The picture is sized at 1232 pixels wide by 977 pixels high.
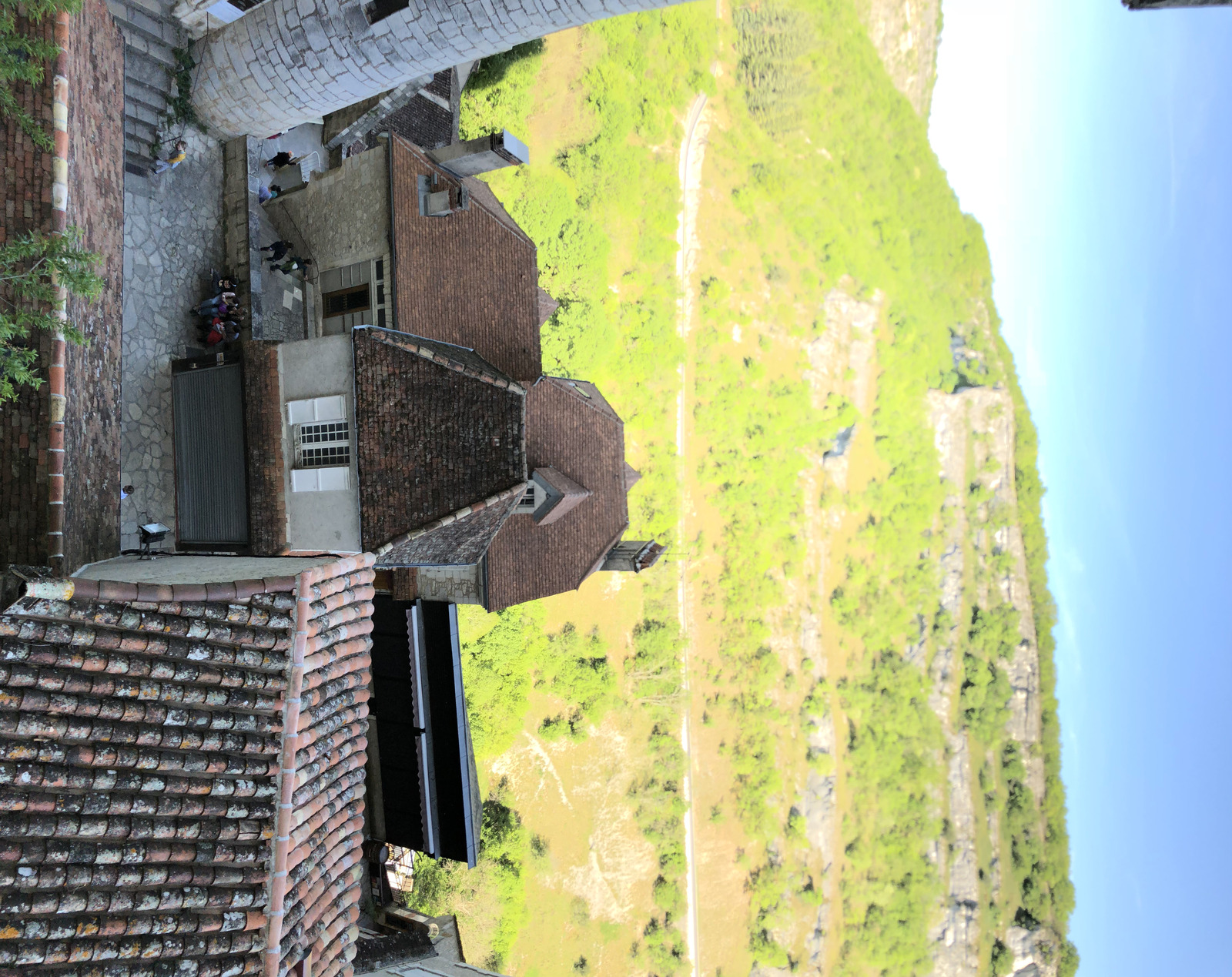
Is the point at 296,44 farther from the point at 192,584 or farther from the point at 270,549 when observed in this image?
the point at 192,584

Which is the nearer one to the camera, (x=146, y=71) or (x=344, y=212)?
(x=146, y=71)

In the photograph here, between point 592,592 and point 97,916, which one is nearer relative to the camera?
point 97,916

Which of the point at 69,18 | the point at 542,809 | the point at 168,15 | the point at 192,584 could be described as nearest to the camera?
the point at 192,584

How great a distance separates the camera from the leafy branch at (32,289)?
35.6 ft

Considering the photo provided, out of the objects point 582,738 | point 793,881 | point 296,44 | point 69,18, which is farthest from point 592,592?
point 69,18

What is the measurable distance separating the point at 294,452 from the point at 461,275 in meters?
6.20

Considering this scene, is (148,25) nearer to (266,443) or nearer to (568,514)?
(266,443)

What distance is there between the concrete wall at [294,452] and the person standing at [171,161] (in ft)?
19.5

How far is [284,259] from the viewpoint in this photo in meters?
20.7

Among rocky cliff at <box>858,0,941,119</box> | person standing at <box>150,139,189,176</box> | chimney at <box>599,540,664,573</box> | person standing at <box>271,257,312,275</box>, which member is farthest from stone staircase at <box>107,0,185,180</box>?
rocky cliff at <box>858,0,941,119</box>

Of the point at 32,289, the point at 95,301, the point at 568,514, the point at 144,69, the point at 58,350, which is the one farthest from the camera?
the point at 568,514

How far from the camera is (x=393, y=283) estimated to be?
18906mm

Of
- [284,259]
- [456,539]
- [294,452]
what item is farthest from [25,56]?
[456,539]

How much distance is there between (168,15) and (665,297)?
90.8 feet
